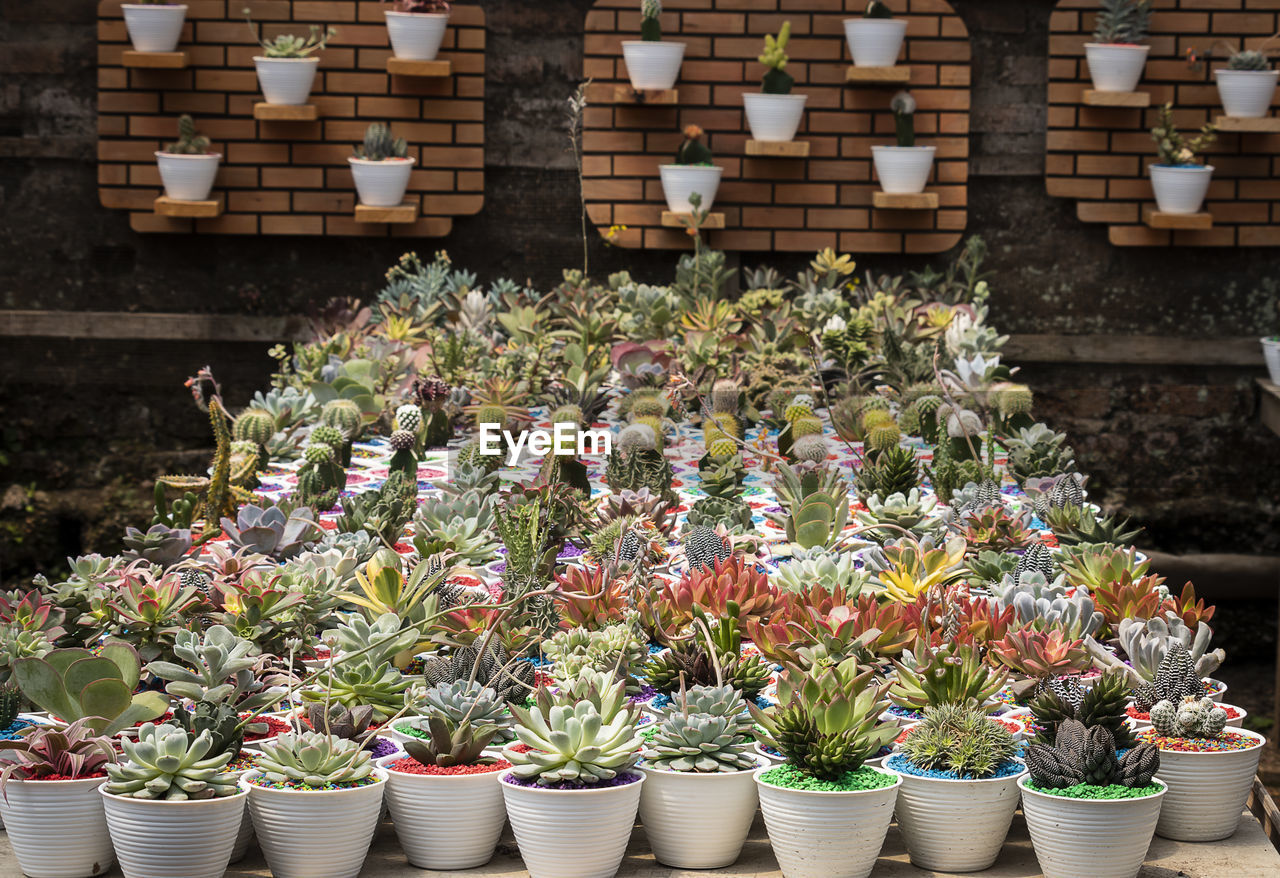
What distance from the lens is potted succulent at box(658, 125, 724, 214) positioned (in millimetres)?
6695

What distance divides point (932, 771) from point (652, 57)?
16.3ft

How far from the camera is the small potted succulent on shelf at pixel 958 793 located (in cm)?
220

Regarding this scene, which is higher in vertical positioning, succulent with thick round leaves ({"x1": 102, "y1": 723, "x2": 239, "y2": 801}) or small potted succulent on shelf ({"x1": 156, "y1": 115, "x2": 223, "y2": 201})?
small potted succulent on shelf ({"x1": 156, "y1": 115, "x2": 223, "y2": 201})

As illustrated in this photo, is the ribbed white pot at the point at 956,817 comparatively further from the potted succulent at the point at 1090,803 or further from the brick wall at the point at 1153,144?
the brick wall at the point at 1153,144

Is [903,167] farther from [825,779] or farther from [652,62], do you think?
[825,779]

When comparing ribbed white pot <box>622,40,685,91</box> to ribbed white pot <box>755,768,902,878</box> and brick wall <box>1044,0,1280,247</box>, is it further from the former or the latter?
ribbed white pot <box>755,768,902,878</box>

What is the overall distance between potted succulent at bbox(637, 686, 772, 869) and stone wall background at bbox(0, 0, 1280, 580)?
501cm

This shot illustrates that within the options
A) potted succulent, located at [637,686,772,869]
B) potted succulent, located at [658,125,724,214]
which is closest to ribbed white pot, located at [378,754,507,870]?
potted succulent, located at [637,686,772,869]

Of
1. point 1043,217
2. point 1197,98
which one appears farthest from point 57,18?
point 1197,98

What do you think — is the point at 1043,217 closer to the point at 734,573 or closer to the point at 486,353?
the point at 486,353

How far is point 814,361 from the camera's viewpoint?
4.78 meters

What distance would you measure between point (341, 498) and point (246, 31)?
392 centimetres

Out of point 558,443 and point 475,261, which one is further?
point 475,261

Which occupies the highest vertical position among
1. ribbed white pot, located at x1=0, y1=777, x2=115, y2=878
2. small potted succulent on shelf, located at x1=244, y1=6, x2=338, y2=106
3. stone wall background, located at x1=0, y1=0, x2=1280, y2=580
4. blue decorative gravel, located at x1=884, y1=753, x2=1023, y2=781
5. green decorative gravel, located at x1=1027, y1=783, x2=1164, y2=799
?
small potted succulent on shelf, located at x1=244, y1=6, x2=338, y2=106
